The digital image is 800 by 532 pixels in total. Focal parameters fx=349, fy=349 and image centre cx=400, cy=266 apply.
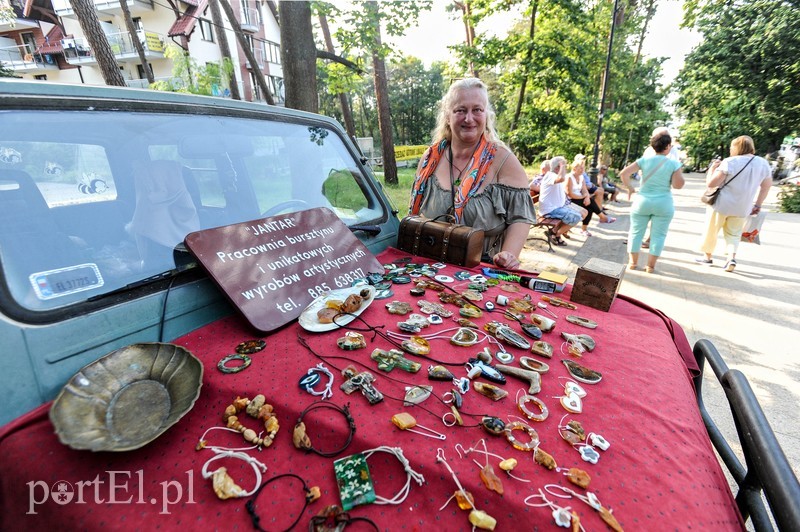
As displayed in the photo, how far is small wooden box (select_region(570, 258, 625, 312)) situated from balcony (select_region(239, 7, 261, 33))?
2993cm

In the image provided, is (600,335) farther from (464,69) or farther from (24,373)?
(464,69)

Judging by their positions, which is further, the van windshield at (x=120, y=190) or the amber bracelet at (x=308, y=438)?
the van windshield at (x=120, y=190)

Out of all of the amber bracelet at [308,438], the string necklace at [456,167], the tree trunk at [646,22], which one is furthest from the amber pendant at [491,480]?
the tree trunk at [646,22]

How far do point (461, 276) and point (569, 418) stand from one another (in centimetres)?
111

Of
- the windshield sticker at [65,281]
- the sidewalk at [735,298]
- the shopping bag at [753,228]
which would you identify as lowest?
the sidewalk at [735,298]

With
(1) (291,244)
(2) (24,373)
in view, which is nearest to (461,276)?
(1) (291,244)

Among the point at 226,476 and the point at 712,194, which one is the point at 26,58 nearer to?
the point at 226,476

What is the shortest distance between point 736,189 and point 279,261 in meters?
6.91

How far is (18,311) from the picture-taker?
3.43 ft

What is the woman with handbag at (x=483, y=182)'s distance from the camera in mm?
2488

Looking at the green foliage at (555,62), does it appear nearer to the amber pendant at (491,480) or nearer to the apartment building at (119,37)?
the amber pendant at (491,480)

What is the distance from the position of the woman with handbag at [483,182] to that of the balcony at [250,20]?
2857cm

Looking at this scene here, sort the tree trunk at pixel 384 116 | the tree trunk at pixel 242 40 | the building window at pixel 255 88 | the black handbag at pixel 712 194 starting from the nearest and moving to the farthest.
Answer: the black handbag at pixel 712 194 < the tree trunk at pixel 242 40 < the tree trunk at pixel 384 116 < the building window at pixel 255 88

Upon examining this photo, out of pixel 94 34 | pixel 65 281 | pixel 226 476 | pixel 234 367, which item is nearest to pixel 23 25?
pixel 94 34
